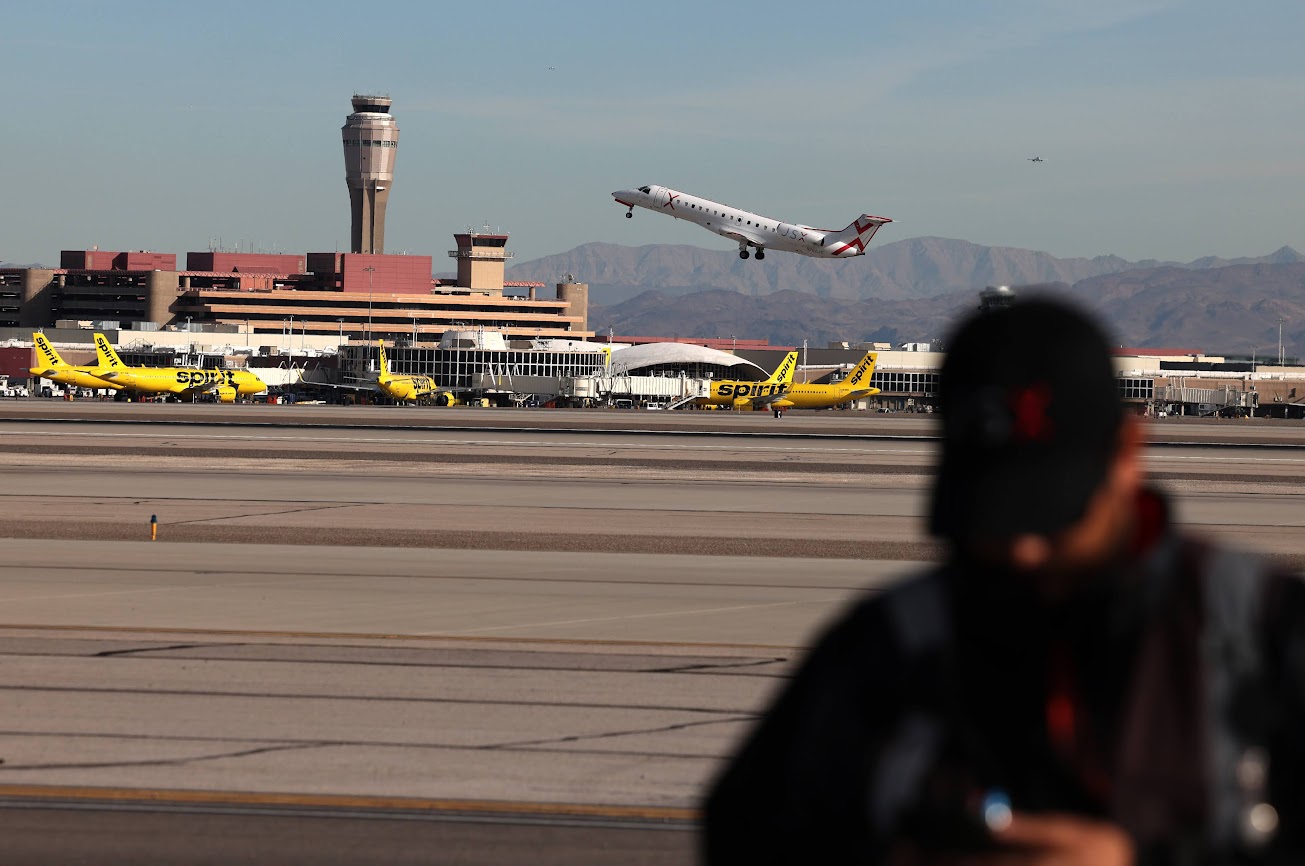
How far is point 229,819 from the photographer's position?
45.1ft

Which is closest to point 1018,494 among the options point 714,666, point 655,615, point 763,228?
point 714,666

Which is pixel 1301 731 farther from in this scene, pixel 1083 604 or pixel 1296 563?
pixel 1296 563

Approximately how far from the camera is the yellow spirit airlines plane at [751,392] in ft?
516

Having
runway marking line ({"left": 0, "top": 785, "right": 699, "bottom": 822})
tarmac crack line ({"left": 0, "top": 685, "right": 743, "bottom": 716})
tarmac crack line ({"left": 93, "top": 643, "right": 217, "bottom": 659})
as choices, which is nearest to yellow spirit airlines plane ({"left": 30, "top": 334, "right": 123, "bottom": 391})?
tarmac crack line ({"left": 93, "top": 643, "right": 217, "bottom": 659})

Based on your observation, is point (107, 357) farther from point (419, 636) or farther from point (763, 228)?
point (419, 636)

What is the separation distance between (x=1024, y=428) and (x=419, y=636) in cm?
2176

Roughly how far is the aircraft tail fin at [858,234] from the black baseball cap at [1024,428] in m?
136

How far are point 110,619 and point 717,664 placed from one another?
10330 mm

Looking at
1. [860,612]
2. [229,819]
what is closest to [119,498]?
[229,819]

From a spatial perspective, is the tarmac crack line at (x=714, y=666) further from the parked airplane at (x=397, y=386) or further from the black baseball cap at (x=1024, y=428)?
the parked airplane at (x=397, y=386)

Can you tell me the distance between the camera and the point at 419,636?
78.8ft

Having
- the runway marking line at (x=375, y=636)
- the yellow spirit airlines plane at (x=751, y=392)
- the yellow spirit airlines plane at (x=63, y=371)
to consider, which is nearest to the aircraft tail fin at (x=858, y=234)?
the yellow spirit airlines plane at (x=751, y=392)

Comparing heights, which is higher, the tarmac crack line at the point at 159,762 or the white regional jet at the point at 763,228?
the white regional jet at the point at 763,228

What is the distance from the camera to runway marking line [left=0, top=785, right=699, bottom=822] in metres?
14.2
